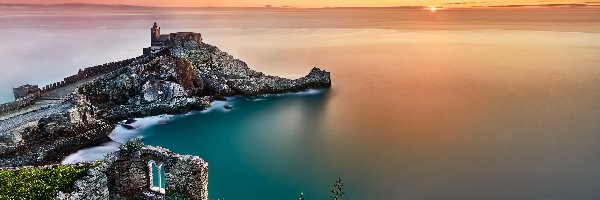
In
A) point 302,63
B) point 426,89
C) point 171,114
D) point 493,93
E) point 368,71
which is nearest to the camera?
point 171,114

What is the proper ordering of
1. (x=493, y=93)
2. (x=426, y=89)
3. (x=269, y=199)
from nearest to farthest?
1. (x=269, y=199)
2. (x=493, y=93)
3. (x=426, y=89)

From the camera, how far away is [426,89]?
4891 cm

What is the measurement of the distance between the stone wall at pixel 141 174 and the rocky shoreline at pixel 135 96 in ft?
35.2

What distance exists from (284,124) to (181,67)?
8860mm

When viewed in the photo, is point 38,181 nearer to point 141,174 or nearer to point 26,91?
point 141,174

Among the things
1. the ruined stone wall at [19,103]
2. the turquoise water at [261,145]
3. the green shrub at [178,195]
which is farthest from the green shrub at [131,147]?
the ruined stone wall at [19,103]

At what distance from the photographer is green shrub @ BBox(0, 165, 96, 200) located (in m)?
12.3

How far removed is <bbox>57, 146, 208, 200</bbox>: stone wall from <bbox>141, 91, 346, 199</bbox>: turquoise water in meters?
6.42

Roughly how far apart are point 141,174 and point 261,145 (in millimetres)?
14979

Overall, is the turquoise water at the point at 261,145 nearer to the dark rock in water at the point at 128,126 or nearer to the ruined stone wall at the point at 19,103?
the dark rock in water at the point at 128,126

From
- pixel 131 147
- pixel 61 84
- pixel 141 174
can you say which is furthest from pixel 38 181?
pixel 61 84

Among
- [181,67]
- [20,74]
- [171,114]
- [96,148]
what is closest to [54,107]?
[96,148]

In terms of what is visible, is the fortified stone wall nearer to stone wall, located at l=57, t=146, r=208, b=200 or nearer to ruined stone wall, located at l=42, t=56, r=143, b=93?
ruined stone wall, located at l=42, t=56, r=143, b=93

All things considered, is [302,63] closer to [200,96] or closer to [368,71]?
[368,71]
